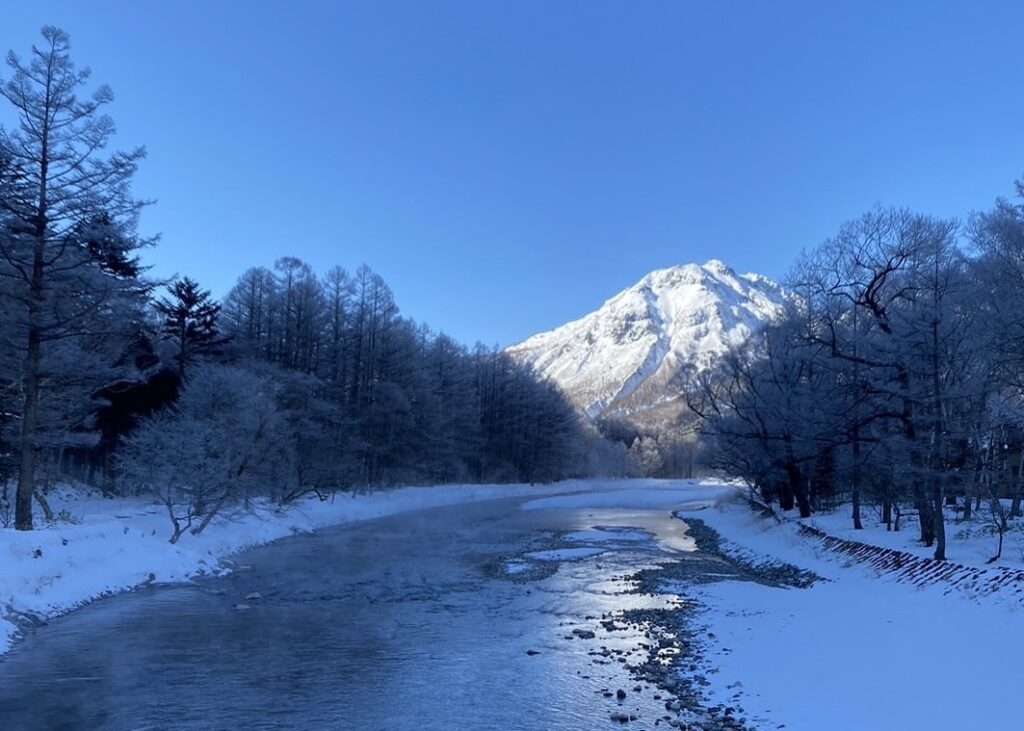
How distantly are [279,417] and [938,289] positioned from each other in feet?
92.5

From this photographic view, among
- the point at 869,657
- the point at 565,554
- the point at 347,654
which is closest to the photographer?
the point at 869,657

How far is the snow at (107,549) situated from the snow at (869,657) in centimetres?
1254

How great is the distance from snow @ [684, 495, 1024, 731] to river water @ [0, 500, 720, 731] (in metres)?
1.72

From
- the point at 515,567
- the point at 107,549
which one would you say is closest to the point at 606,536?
the point at 515,567

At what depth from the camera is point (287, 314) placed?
197ft

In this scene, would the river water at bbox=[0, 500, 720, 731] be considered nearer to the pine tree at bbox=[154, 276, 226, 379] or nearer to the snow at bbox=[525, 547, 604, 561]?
the snow at bbox=[525, 547, 604, 561]

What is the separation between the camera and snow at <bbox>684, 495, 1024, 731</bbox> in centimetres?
947

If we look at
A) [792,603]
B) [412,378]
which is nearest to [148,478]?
[792,603]

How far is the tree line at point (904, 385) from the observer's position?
19.3 meters

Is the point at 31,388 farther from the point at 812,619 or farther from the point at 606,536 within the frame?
the point at 606,536

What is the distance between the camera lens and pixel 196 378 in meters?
35.2

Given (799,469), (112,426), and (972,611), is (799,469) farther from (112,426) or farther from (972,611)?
(112,426)

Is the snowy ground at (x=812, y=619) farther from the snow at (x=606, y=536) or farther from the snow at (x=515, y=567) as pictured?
the snow at (x=606, y=536)

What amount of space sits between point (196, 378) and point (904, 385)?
28.7 meters
